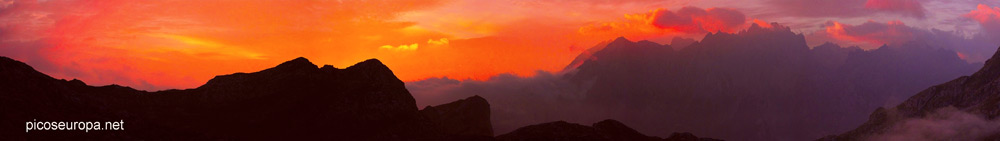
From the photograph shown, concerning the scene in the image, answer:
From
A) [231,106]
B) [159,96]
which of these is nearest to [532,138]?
[231,106]

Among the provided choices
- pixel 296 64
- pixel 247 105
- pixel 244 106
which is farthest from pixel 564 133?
Result: pixel 244 106

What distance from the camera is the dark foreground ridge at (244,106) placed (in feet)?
276

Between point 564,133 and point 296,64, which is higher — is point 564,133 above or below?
below

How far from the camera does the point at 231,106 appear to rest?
129625mm

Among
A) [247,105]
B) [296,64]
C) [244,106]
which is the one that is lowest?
[244,106]

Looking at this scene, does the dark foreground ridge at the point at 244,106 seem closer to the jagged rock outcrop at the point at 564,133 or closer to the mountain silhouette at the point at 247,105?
the mountain silhouette at the point at 247,105

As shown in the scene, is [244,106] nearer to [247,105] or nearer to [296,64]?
[247,105]

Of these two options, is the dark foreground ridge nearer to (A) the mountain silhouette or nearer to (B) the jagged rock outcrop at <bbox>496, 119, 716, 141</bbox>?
(A) the mountain silhouette

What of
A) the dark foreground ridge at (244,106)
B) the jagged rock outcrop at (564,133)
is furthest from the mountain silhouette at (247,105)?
the jagged rock outcrop at (564,133)

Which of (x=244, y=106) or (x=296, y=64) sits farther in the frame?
(x=296, y=64)

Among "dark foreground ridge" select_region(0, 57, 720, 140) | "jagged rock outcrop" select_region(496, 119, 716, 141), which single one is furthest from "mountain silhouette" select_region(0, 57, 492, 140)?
"jagged rock outcrop" select_region(496, 119, 716, 141)

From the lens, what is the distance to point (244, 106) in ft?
428

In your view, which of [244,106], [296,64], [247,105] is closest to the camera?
[244,106]

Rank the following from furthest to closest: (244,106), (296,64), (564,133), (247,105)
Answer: (564,133) < (296,64) < (247,105) < (244,106)
